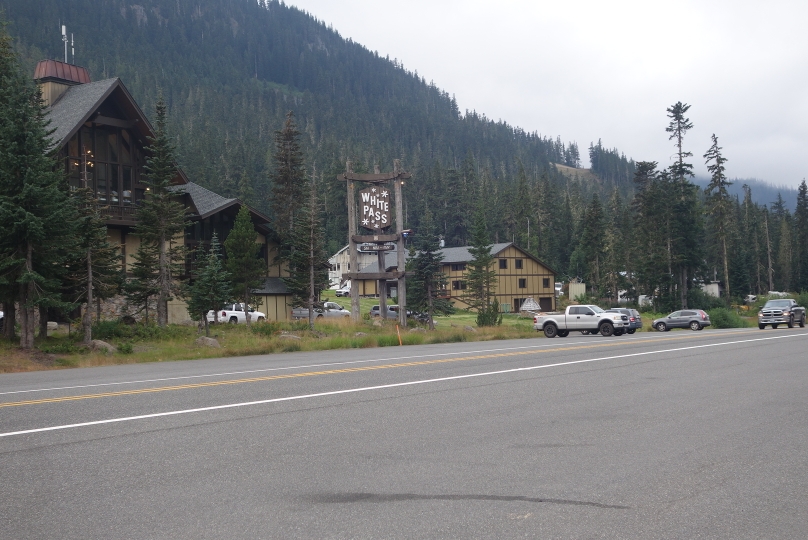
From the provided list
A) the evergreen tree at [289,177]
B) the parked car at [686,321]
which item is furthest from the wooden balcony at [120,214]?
the parked car at [686,321]

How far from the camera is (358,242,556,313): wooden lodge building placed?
80562 mm

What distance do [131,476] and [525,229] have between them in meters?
124

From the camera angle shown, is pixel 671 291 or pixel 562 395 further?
pixel 671 291

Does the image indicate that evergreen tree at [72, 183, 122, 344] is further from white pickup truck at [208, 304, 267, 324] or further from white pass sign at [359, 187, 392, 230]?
white pickup truck at [208, 304, 267, 324]

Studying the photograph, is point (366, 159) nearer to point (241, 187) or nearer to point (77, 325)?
point (241, 187)

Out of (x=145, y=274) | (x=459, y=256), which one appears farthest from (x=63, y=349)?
(x=459, y=256)

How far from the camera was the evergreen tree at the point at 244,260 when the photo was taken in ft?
144

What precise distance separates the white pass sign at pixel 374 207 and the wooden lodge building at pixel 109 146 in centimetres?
927

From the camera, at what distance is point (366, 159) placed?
168 metres

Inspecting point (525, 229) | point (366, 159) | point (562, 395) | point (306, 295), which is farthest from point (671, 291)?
point (366, 159)

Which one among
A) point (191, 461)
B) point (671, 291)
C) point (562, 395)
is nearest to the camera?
point (191, 461)

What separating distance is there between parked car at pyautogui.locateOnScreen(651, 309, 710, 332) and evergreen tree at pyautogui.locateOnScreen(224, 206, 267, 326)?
2628 centimetres

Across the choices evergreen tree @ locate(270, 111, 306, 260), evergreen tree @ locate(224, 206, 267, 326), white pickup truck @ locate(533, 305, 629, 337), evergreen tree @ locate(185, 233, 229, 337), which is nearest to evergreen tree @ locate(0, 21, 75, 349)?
evergreen tree @ locate(185, 233, 229, 337)

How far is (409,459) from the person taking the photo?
328 inches
